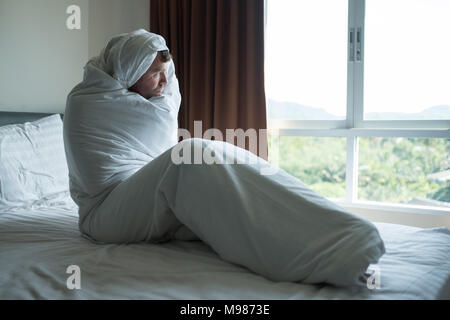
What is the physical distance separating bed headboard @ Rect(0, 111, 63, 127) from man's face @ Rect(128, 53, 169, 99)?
84 centimetres

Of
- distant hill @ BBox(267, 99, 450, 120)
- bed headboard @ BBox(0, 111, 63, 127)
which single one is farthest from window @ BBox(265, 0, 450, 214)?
bed headboard @ BBox(0, 111, 63, 127)

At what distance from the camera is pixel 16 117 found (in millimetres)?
2215


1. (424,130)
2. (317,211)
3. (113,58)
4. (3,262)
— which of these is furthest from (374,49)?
(3,262)

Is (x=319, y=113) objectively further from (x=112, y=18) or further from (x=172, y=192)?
(x=172, y=192)

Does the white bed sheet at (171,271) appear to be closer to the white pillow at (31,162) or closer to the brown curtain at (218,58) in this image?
the white pillow at (31,162)

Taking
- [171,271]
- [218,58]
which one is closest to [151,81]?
[171,271]

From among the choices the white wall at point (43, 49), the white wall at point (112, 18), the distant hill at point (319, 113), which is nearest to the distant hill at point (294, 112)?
the distant hill at point (319, 113)

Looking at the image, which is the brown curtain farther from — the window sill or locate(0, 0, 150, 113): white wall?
the window sill

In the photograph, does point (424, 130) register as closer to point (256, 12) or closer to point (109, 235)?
point (256, 12)

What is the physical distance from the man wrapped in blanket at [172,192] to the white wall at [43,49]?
0.95 meters

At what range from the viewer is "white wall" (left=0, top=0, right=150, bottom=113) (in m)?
2.30

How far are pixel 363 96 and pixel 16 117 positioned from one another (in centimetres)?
207

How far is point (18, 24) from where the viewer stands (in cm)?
234

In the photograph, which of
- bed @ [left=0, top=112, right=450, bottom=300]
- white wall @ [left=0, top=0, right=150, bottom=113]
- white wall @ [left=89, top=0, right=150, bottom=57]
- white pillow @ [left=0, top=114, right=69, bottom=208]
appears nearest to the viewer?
bed @ [left=0, top=112, right=450, bottom=300]
